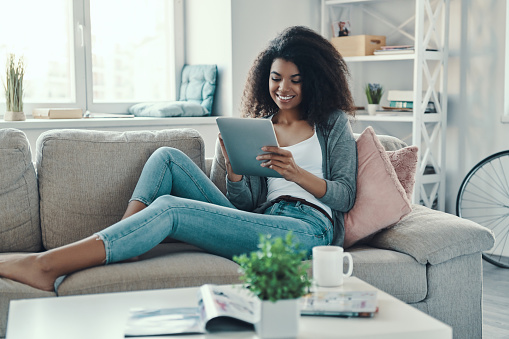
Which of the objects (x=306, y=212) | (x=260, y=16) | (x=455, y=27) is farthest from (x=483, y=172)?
(x=306, y=212)

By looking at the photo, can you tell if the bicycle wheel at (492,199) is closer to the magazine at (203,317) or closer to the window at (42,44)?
the window at (42,44)

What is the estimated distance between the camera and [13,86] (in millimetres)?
3488

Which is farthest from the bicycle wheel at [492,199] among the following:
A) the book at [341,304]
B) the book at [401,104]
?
the book at [341,304]

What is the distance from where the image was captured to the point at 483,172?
383 centimetres

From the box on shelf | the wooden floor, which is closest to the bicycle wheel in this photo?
the wooden floor

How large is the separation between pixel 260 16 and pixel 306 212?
7.36 feet

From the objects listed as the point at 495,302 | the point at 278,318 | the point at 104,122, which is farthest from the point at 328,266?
the point at 104,122

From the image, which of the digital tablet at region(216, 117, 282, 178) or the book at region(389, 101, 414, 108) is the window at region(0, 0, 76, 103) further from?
the digital tablet at region(216, 117, 282, 178)

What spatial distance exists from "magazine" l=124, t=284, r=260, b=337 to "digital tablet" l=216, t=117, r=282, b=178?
70 centimetres

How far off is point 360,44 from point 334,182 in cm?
211

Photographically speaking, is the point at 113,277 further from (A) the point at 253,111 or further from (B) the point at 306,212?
(A) the point at 253,111

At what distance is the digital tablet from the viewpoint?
2.04 meters

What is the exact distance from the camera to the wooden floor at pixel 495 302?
260 cm

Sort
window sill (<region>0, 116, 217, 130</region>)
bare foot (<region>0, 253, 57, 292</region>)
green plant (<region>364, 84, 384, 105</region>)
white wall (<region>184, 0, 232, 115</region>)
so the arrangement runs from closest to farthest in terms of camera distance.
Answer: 1. bare foot (<region>0, 253, 57, 292</region>)
2. window sill (<region>0, 116, 217, 130</region>)
3. white wall (<region>184, 0, 232, 115</region>)
4. green plant (<region>364, 84, 384, 105</region>)
